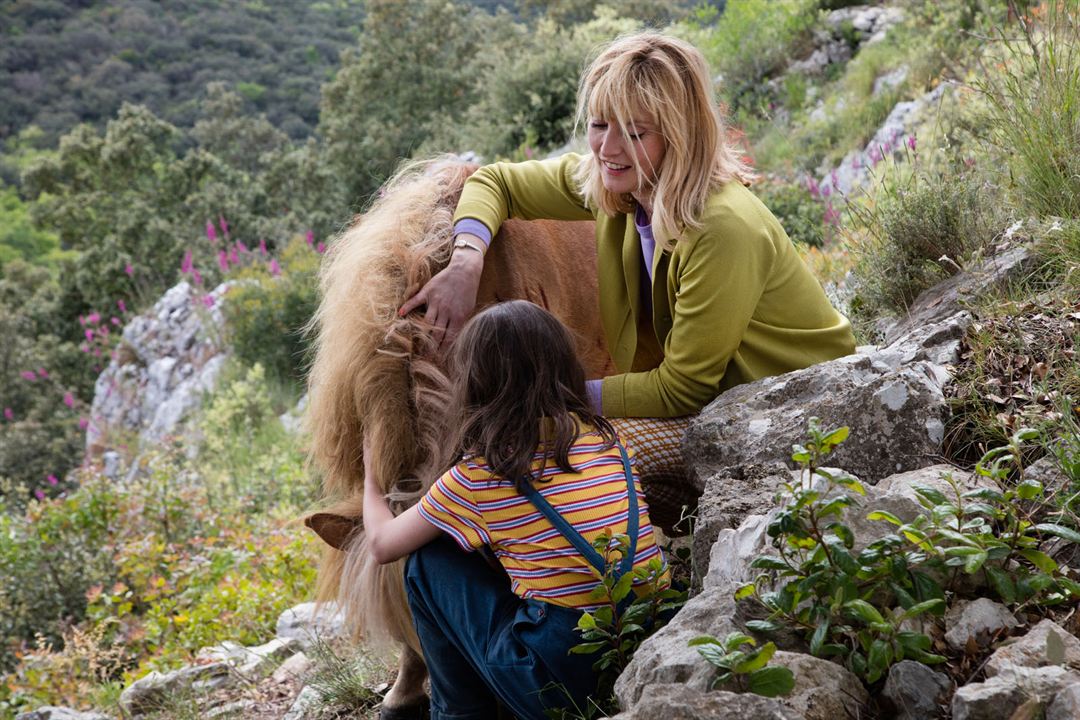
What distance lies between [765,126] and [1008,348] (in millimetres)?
6893

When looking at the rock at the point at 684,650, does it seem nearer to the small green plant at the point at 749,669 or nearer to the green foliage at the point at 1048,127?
the small green plant at the point at 749,669

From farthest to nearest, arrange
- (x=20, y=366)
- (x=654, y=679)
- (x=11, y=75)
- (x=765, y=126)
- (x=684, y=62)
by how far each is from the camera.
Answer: (x=11, y=75)
(x=20, y=366)
(x=765, y=126)
(x=684, y=62)
(x=654, y=679)

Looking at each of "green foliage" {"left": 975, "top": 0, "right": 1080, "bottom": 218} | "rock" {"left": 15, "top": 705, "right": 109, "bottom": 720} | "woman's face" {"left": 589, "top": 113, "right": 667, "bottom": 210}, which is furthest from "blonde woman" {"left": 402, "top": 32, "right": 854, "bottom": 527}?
"rock" {"left": 15, "top": 705, "right": 109, "bottom": 720}

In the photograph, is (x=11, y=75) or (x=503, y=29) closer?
(x=503, y=29)

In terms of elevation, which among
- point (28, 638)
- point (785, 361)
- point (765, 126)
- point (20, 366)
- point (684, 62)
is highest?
point (684, 62)

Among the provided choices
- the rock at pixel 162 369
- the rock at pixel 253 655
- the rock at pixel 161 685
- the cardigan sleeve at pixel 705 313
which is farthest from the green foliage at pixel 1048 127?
the rock at pixel 162 369

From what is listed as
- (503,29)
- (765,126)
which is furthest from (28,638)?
(503,29)

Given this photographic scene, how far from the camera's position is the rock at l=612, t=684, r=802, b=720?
1.50 m

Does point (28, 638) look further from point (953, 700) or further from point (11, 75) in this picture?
point (11, 75)

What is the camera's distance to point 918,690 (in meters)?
1.63

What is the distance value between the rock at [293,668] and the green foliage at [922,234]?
245cm

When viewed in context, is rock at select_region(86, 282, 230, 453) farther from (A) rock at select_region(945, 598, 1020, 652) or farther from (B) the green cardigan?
(A) rock at select_region(945, 598, 1020, 652)

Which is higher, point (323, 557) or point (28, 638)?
point (323, 557)

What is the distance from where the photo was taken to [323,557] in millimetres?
3107
